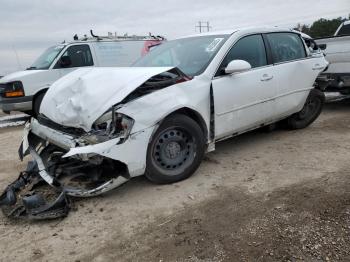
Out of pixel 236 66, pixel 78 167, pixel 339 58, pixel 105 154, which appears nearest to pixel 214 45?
pixel 236 66

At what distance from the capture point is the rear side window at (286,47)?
212 inches

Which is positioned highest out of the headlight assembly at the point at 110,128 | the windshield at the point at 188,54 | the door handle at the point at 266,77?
the windshield at the point at 188,54

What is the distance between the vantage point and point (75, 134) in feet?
13.0

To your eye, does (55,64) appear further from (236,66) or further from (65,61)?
(236,66)

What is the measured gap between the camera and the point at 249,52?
16.5 feet

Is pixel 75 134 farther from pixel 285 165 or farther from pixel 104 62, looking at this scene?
pixel 104 62

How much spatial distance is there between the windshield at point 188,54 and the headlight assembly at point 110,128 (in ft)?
3.96

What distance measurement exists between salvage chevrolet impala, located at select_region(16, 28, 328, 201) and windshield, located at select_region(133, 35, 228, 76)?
17 mm

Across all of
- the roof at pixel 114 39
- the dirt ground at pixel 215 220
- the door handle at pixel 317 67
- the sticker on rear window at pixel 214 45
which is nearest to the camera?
the dirt ground at pixel 215 220

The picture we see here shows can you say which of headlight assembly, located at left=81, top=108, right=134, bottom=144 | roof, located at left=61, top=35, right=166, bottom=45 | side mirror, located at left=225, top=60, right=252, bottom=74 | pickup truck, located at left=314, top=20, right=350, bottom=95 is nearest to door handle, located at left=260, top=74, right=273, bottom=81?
side mirror, located at left=225, top=60, right=252, bottom=74

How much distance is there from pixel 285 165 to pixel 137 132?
2075 millimetres

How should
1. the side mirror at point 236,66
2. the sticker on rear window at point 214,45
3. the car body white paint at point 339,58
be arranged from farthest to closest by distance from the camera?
1. the car body white paint at point 339,58
2. the sticker on rear window at point 214,45
3. the side mirror at point 236,66

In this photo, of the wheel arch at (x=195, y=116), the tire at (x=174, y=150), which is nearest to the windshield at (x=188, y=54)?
the wheel arch at (x=195, y=116)

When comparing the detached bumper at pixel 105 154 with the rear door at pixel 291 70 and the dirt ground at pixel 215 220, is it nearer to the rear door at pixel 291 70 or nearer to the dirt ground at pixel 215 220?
the dirt ground at pixel 215 220
